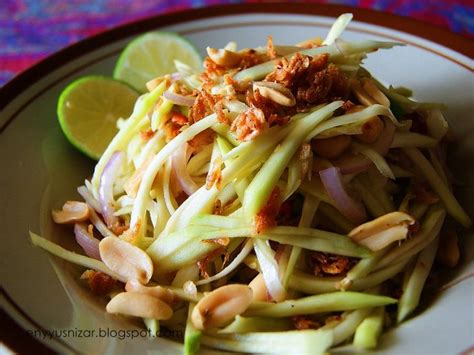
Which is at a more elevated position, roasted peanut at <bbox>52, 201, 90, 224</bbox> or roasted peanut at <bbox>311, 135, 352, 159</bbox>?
roasted peanut at <bbox>52, 201, 90, 224</bbox>

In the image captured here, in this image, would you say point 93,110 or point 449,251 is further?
point 93,110

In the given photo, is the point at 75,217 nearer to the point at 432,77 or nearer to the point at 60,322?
the point at 60,322

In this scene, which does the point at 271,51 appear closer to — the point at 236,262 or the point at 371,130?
the point at 371,130

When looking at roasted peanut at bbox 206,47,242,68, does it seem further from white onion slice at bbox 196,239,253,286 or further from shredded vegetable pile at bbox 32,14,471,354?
white onion slice at bbox 196,239,253,286

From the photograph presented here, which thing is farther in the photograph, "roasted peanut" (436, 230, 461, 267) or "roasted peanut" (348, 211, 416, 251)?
"roasted peanut" (436, 230, 461, 267)

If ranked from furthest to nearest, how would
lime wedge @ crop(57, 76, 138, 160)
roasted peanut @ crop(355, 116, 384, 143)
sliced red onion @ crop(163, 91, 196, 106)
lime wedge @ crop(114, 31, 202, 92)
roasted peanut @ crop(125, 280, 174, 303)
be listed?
lime wedge @ crop(114, 31, 202, 92) < lime wedge @ crop(57, 76, 138, 160) < sliced red onion @ crop(163, 91, 196, 106) < roasted peanut @ crop(355, 116, 384, 143) < roasted peanut @ crop(125, 280, 174, 303)

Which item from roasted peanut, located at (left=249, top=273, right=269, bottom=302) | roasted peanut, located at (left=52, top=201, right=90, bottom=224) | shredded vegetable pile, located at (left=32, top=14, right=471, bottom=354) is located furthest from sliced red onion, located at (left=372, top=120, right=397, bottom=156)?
roasted peanut, located at (left=52, top=201, right=90, bottom=224)

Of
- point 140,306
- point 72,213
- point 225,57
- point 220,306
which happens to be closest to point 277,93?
point 225,57

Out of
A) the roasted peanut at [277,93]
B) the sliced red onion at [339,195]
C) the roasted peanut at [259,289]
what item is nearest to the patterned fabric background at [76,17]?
the roasted peanut at [277,93]
